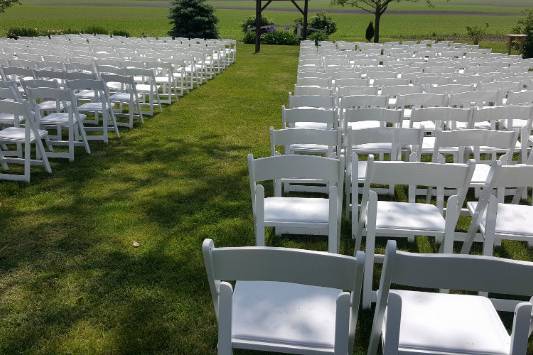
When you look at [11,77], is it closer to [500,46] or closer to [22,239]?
[22,239]

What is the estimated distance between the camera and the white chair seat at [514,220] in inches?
146

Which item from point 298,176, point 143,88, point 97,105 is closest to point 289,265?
point 298,176

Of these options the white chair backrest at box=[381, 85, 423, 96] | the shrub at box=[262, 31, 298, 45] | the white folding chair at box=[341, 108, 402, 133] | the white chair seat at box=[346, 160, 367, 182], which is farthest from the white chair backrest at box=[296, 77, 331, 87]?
the shrub at box=[262, 31, 298, 45]

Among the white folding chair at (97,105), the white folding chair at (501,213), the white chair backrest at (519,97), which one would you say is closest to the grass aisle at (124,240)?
the white folding chair at (97,105)

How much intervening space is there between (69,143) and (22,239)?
2.60m

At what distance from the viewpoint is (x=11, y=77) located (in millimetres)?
9711

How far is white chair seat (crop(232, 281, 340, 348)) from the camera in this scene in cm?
246

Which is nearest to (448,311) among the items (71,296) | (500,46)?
(71,296)

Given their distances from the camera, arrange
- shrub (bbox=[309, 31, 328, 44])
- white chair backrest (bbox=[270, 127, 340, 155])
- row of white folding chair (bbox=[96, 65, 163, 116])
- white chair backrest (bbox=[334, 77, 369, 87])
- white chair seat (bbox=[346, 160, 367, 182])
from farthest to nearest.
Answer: shrub (bbox=[309, 31, 328, 44]), row of white folding chair (bbox=[96, 65, 163, 116]), white chair backrest (bbox=[334, 77, 369, 87]), white chair seat (bbox=[346, 160, 367, 182]), white chair backrest (bbox=[270, 127, 340, 155])

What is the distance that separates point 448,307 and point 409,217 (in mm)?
1281

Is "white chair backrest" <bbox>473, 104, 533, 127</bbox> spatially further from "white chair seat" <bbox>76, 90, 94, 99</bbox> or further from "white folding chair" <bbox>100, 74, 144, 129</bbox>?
"white chair seat" <bbox>76, 90, 94, 99</bbox>

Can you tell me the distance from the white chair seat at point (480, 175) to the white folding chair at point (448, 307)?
2.18 m

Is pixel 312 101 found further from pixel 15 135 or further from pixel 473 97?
pixel 15 135

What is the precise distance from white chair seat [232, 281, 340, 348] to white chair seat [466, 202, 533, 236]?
5.37ft
